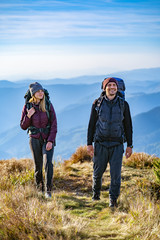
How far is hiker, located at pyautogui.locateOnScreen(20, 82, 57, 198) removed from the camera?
4596 mm

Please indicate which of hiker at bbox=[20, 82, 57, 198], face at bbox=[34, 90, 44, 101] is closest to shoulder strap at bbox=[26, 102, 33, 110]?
hiker at bbox=[20, 82, 57, 198]

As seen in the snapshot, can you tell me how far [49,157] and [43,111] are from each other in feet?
2.79

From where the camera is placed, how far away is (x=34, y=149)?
4.75 m

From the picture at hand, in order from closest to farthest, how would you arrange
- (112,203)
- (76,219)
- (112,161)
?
(76,219) < (112,161) < (112,203)

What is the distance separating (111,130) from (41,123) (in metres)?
1.38

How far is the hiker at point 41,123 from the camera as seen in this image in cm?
460

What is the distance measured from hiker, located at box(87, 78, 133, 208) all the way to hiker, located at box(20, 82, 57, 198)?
0.82 metres

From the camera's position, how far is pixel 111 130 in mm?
4012

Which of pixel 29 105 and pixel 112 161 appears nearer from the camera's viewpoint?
pixel 112 161

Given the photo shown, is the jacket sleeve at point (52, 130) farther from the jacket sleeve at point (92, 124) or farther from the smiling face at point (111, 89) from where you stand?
the smiling face at point (111, 89)

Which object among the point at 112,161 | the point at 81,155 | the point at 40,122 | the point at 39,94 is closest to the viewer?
the point at 112,161

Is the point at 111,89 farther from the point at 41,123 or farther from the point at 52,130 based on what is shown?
the point at 41,123

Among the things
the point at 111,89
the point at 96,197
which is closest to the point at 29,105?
the point at 111,89

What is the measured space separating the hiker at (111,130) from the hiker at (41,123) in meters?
0.82
